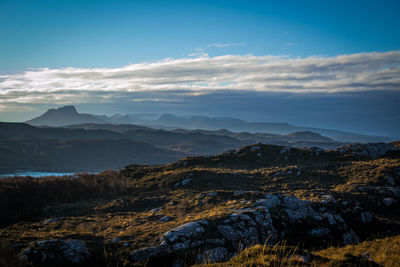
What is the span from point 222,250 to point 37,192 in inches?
688

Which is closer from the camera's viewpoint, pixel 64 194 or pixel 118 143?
pixel 64 194

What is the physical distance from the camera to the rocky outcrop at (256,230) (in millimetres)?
8758

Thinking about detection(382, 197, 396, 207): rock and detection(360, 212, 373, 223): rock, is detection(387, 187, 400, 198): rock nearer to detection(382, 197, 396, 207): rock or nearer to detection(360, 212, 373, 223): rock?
detection(382, 197, 396, 207): rock

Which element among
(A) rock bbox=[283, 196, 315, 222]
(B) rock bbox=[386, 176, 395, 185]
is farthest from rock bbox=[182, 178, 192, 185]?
(B) rock bbox=[386, 176, 395, 185]

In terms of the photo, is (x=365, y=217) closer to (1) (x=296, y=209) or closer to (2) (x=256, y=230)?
(1) (x=296, y=209)

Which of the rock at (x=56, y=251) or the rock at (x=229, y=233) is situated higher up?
the rock at (x=56, y=251)

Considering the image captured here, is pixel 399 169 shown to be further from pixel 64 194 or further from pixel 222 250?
pixel 64 194

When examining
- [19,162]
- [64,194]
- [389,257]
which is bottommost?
[19,162]

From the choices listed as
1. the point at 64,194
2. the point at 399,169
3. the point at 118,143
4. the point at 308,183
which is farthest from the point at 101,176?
the point at 118,143

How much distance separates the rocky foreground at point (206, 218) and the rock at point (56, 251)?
32 millimetres

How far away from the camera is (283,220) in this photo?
1160 cm

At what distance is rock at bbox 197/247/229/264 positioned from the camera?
324 inches

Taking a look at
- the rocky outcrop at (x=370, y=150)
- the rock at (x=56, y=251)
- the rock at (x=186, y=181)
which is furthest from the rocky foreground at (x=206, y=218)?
the rocky outcrop at (x=370, y=150)

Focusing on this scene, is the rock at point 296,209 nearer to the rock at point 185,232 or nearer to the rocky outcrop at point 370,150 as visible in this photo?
the rock at point 185,232
